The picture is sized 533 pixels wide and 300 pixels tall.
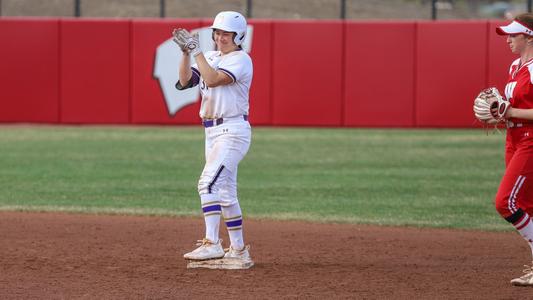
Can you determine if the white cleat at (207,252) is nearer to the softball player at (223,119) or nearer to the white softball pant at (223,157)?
the softball player at (223,119)

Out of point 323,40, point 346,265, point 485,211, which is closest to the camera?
point 346,265

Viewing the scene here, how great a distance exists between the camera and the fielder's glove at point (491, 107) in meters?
6.93

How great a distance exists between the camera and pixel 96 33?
2142 cm

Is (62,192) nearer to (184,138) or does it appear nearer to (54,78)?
(184,138)

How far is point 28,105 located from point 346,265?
14729mm

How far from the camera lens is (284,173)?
1476 centimetres

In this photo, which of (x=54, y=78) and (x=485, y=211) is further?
(x=54, y=78)

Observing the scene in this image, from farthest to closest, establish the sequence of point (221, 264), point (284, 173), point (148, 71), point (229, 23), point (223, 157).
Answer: point (148, 71)
point (284, 173)
point (221, 264)
point (223, 157)
point (229, 23)

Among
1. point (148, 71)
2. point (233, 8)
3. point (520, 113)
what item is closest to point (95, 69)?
point (148, 71)

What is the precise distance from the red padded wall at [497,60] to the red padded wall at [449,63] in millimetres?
123

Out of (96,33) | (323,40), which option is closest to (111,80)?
(96,33)

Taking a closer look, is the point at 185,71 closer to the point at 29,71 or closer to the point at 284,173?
the point at 284,173

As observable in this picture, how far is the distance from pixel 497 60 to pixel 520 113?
47.2ft

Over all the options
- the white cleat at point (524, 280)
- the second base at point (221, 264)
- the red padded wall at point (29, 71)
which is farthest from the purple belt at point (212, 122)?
the red padded wall at point (29, 71)
